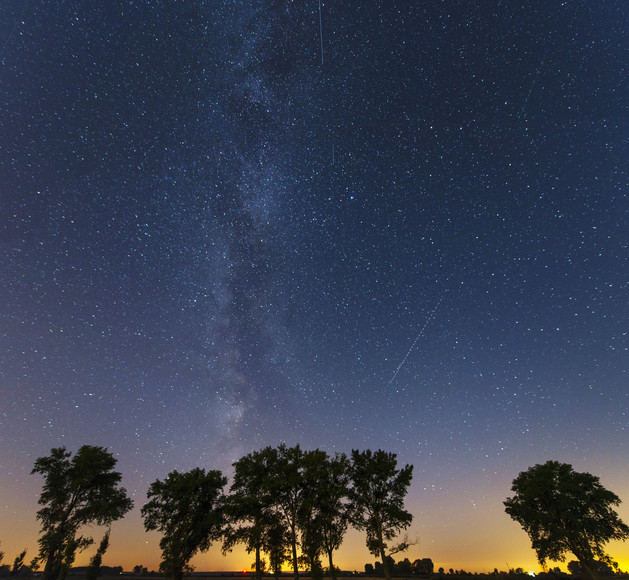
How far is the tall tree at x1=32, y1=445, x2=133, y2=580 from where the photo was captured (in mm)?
38438

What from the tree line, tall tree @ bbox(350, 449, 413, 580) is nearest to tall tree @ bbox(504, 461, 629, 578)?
the tree line

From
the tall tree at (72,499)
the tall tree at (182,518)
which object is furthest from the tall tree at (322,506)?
the tall tree at (72,499)

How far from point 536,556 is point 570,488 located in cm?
1117

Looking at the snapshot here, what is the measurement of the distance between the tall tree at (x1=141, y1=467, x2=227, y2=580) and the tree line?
0.12 meters

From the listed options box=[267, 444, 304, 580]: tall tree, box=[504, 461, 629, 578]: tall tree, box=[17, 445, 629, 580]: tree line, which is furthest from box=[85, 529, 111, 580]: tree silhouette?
box=[504, 461, 629, 578]: tall tree

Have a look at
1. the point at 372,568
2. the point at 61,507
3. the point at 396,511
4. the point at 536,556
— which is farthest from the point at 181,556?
the point at 372,568

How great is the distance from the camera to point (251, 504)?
3678cm

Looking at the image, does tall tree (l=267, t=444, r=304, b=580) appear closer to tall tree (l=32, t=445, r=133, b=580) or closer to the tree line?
the tree line

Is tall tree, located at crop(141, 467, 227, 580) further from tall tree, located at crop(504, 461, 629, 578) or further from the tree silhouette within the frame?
tall tree, located at crop(504, 461, 629, 578)

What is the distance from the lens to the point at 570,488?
43.6 meters

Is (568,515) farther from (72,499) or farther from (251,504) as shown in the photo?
(72,499)

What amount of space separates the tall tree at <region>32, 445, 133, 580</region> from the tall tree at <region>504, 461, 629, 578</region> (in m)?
58.2

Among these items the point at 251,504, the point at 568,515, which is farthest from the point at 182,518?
the point at 568,515

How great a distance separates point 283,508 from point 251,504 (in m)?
3.91
